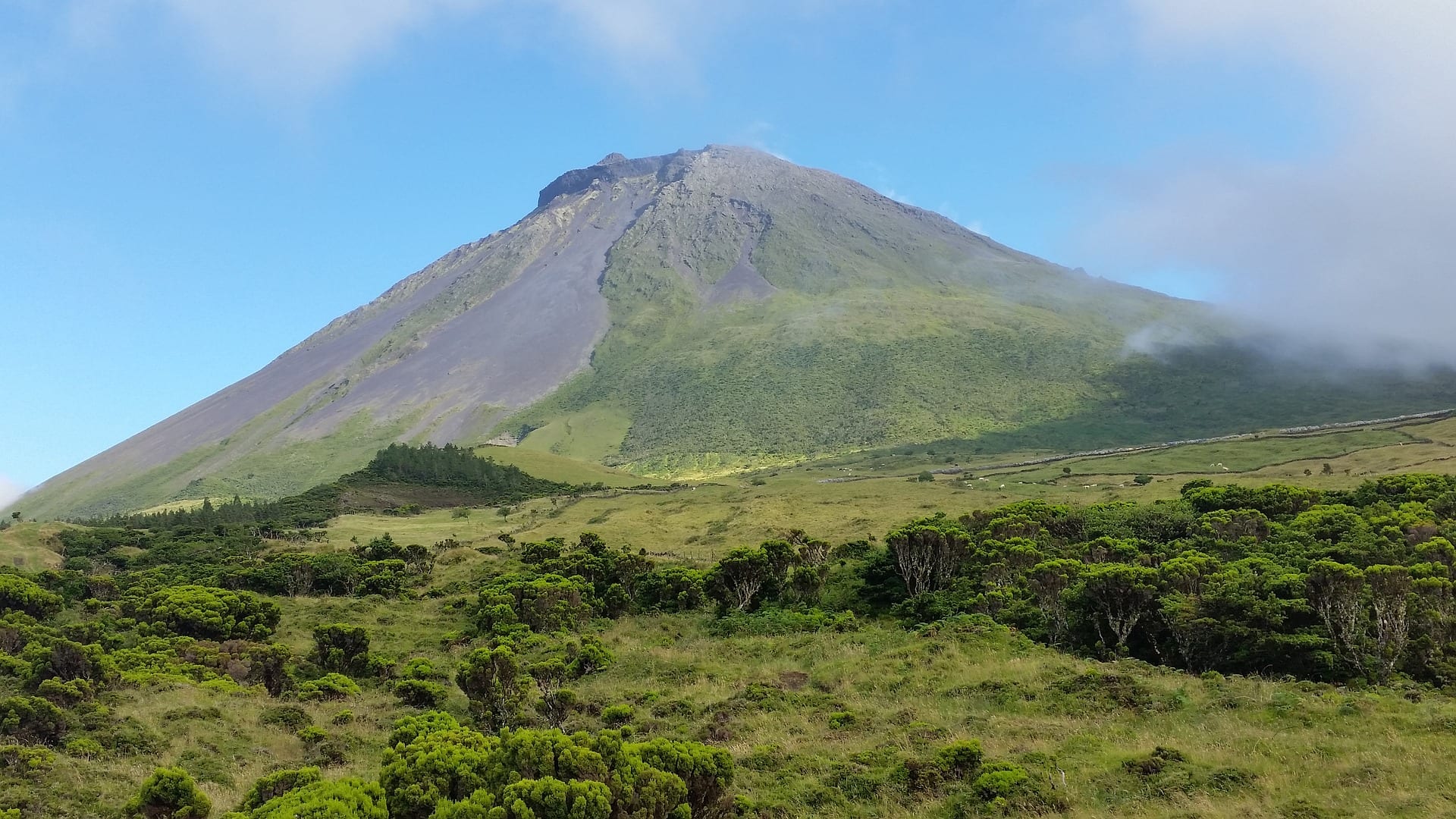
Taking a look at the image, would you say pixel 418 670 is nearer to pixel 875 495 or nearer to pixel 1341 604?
pixel 1341 604

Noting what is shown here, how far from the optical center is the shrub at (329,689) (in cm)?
2756

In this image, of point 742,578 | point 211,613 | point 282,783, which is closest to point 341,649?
point 211,613

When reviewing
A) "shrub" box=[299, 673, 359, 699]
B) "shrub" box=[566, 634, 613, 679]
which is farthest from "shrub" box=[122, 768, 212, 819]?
"shrub" box=[566, 634, 613, 679]

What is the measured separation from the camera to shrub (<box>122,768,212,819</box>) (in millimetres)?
15039

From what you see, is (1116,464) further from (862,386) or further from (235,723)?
(862,386)

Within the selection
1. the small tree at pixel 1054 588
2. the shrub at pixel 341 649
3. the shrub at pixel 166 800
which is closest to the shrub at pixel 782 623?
the small tree at pixel 1054 588

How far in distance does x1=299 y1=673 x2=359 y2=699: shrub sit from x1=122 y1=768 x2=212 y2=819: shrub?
1264cm

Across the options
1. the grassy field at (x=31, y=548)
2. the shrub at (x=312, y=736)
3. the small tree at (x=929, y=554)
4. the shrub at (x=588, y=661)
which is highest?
the grassy field at (x=31, y=548)

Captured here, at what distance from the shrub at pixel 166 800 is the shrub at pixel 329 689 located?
41.5ft

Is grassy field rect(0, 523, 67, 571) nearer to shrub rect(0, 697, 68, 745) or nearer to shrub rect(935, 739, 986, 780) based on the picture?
shrub rect(0, 697, 68, 745)

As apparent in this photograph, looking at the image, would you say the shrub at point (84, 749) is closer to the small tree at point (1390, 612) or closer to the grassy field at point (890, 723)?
the grassy field at point (890, 723)

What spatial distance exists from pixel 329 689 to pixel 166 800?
13.8 m

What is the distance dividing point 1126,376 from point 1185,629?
169m

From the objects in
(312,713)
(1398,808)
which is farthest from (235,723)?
(1398,808)
